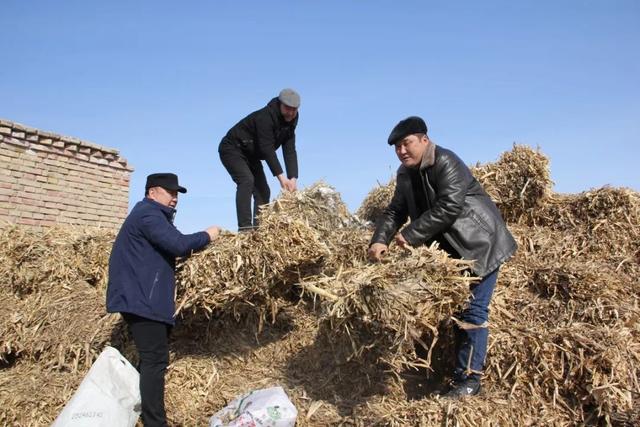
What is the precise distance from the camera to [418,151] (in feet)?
12.9

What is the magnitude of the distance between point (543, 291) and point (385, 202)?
9.97 ft

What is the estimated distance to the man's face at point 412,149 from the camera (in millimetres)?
3910

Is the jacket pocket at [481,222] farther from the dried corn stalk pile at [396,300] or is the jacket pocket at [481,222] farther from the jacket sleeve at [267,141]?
the jacket sleeve at [267,141]

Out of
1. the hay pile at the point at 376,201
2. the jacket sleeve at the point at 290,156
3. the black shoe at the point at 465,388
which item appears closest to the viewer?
the black shoe at the point at 465,388

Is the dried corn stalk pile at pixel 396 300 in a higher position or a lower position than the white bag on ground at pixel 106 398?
higher

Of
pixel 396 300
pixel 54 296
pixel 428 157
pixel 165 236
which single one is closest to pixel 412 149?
pixel 428 157

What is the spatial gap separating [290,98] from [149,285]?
2.91 m

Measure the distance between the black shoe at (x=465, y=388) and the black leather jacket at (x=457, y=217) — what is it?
2.80ft

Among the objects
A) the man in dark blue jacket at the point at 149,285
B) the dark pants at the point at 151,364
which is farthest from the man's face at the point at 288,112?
the dark pants at the point at 151,364

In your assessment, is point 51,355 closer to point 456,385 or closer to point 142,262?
point 142,262

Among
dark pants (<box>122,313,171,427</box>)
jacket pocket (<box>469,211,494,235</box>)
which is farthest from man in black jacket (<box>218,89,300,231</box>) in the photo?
jacket pocket (<box>469,211,494,235</box>)

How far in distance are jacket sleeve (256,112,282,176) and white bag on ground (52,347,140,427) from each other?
277cm

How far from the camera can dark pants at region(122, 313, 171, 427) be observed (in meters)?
4.14

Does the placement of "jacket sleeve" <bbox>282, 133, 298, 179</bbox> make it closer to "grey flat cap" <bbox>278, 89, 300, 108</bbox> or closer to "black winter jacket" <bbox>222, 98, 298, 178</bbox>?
"black winter jacket" <bbox>222, 98, 298, 178</bbox>
